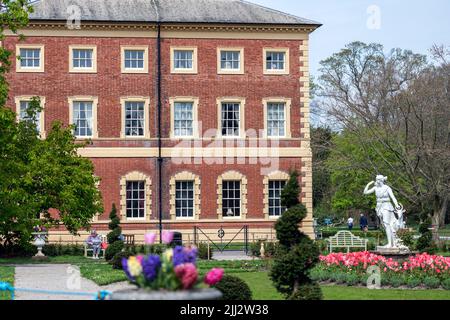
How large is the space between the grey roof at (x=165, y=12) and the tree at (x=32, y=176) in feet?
35.3

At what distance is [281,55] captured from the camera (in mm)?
46562

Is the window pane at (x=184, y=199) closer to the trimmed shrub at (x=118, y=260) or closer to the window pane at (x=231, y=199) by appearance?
the window pane at (x=231, y=199)

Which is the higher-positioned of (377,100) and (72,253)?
(377,100)

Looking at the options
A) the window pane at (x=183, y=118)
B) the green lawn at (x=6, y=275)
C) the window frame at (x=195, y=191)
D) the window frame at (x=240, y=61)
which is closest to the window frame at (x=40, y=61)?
the window pane at (x=183, y=118)

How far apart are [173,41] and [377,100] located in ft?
38.5

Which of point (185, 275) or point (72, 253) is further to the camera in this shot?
point (72, 253)

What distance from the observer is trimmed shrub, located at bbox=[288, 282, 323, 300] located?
53.0 feet

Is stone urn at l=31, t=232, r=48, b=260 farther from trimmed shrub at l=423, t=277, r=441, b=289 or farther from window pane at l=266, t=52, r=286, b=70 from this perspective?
trimmed shrub at l=423, t=277, r=441, b=289

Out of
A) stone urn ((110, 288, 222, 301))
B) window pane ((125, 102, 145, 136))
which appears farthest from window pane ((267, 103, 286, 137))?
stone urn ((110, 288, 222, 301))

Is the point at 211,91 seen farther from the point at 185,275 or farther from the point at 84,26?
the point at 185,275

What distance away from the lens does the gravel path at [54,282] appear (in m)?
20.7

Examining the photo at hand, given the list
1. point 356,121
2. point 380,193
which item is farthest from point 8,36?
point 380,193

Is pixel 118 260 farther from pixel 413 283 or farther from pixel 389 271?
pixel 413 283

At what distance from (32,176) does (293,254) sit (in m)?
19.5
